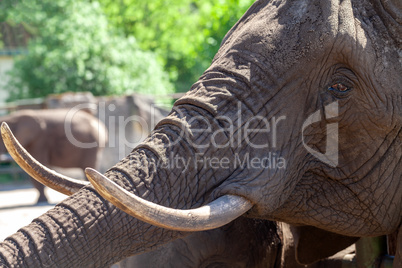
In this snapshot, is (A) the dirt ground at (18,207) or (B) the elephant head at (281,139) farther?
(A) the dirt ground at (18,207)

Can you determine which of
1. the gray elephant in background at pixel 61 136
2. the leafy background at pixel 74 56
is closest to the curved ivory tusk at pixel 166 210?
the gray elephant in background at pixel 61 136

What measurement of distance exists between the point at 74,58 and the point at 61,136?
19.2 ft

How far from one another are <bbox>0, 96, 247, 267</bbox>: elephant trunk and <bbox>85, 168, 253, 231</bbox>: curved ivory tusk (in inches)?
4.9

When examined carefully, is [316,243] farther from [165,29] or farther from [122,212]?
[165,29]

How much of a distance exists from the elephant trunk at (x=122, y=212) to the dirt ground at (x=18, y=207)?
14.1 feet

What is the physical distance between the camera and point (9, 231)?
6906 millimetres

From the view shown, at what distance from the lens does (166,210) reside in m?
1.83

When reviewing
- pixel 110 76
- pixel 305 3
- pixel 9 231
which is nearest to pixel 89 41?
pixel 110 76

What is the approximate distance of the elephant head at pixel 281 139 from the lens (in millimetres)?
2043

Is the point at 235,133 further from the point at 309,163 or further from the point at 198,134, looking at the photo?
the point at 309,163

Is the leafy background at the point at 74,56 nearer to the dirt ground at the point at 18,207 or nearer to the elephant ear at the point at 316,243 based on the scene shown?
the dirt ground at the point at 18,207

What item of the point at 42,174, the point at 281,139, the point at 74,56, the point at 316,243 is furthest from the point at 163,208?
the point at 74,56

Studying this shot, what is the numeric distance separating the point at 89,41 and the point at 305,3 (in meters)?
15.3

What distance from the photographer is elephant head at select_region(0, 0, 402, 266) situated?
6.70ft
